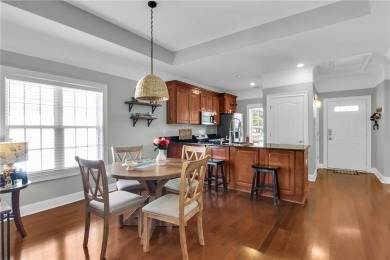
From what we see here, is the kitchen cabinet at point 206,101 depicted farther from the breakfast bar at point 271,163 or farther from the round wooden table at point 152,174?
the round wooden table at point 152,174

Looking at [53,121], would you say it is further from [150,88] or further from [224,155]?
[224,155]

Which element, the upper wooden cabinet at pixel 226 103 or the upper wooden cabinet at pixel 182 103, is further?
the upper wooden cabinet at pixel 226 103

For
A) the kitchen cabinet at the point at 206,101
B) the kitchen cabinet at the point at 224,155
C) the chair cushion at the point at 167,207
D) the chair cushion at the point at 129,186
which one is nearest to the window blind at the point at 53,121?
the chair cushion at the point at 129,186

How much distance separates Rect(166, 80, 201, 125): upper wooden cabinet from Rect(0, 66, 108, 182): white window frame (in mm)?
1600

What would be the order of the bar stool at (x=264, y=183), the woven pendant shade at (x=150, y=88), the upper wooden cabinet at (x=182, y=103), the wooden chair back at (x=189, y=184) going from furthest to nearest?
the upper wooden cabinet at (x=182, y=103) < the bar stool at (x=264, y=183) < the woven pendant shade at (x=150, y=88) < the wooden chair back at (x=189, y=184)

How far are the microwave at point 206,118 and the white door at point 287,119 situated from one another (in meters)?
1.71

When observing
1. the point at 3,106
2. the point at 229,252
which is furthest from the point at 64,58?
the point at 229,252

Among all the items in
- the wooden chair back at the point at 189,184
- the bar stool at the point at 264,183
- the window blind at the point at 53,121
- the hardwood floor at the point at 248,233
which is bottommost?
the hardwood floor at the point at 248,233

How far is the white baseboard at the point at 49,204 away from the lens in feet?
9.37

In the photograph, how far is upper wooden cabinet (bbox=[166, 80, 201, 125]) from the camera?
491 centimetres

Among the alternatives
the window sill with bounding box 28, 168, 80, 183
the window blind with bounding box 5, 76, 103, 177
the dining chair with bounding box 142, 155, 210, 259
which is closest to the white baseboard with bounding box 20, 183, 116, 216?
the window sill with bounding box 28, 168, 80, 183

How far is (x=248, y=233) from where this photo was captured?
2365 mm

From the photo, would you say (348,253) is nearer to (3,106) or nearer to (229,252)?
(229,252)

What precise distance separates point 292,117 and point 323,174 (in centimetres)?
182
